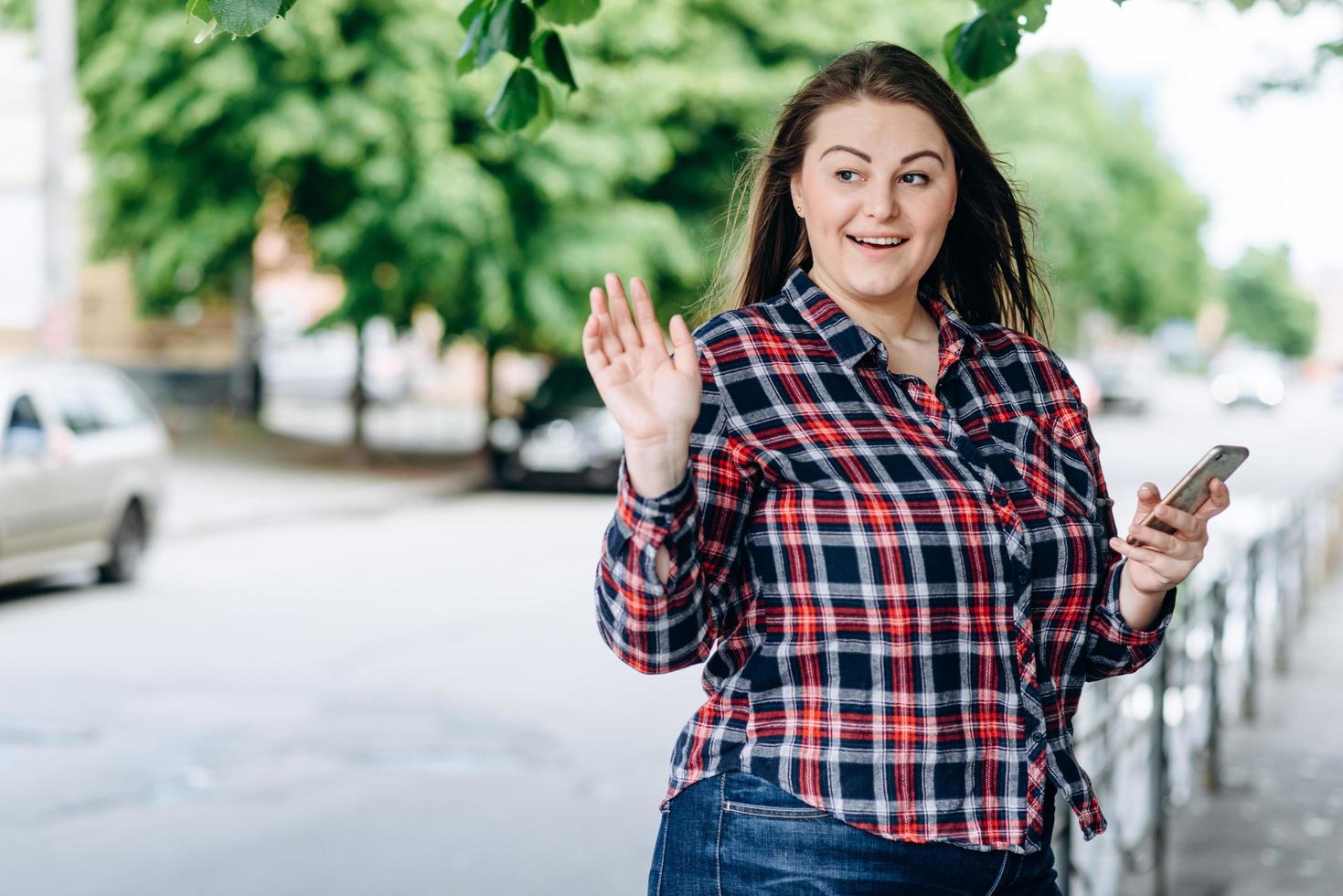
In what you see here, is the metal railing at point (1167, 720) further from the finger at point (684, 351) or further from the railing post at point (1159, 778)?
the finger at point (684, 351)

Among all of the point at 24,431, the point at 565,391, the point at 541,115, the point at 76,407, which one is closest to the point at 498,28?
the point at 541,115

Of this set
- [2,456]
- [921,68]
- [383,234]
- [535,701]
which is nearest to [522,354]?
[383,234]

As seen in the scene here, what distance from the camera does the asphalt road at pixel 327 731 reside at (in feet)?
17.6

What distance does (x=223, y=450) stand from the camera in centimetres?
2269

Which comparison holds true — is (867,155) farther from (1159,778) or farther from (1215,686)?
(1215,686)

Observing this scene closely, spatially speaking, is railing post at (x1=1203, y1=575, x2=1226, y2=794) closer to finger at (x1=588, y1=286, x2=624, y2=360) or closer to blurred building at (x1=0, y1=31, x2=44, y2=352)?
finger at (x1=588, y1=286, x2=624, y2=360)

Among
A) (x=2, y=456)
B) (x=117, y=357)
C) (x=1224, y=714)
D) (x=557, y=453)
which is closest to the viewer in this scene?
(x=1224, y=714)

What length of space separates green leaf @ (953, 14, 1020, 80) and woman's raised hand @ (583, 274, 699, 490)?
168 centimetres

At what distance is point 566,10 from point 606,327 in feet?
4.88

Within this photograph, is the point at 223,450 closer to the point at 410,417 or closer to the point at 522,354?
the point at 522,354

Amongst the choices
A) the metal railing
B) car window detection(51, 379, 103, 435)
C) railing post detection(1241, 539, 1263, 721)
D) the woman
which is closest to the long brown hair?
the woman

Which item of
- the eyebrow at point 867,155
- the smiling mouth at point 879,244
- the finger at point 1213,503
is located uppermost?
the eyebrow at point 867,155

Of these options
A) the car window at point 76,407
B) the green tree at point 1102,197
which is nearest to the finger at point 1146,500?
the car window at point 76,407

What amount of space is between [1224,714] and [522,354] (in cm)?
1664
